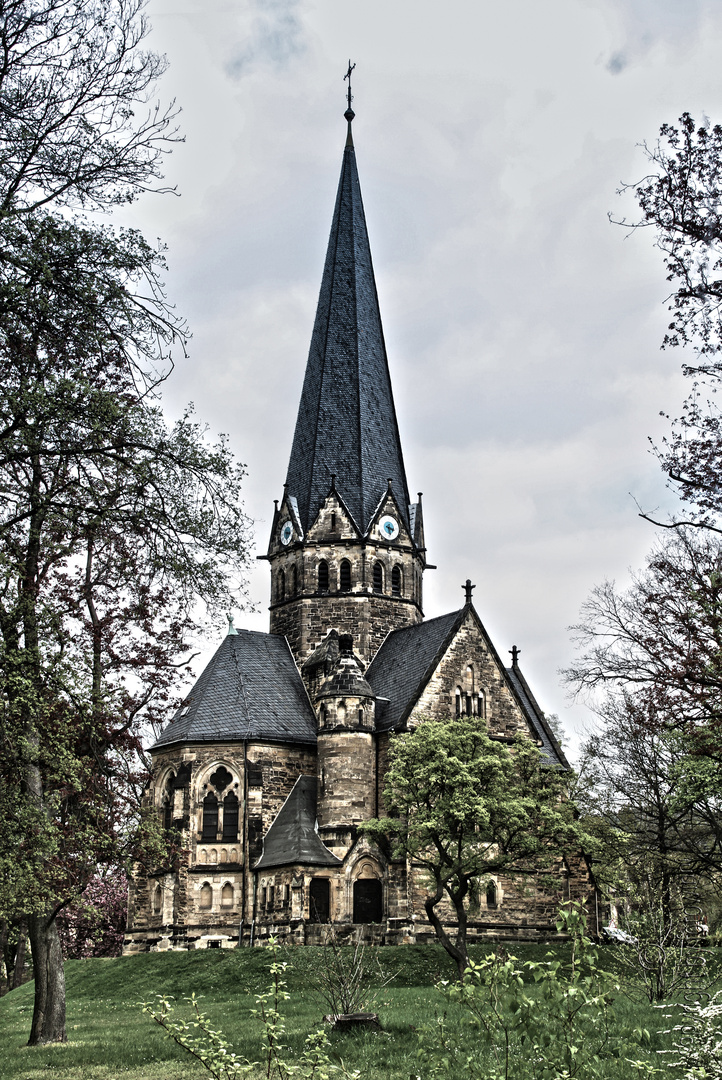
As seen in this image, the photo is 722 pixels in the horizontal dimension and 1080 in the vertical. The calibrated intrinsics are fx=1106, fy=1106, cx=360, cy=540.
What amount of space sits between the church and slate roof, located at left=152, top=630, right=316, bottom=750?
0.07 metres

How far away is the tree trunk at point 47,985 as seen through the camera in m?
18.9

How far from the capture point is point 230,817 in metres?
38.0

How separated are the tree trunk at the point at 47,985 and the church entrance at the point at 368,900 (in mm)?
17024

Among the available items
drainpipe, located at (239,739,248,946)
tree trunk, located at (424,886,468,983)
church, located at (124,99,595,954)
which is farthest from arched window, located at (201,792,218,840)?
tree trunk, located at (424,886,468,983)

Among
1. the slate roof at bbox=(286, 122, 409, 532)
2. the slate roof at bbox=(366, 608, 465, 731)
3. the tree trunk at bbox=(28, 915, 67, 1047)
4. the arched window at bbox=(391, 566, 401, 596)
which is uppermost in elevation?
the slate roof at bbox=(286, 122, 409, 532)

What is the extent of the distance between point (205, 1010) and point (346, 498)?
24.9 m

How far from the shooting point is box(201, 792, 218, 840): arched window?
37.9 metres

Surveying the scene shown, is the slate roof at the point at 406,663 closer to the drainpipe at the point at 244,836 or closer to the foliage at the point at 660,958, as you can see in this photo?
the drainpipe at the point at 244,836

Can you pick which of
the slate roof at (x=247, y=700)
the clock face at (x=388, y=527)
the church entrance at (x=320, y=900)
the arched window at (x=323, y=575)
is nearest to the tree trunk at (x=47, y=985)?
the church entrance at (x=320, y=900)

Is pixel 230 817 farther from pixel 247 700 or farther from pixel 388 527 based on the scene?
pixel 388 527

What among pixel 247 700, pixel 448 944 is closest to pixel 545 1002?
pixel 448 944

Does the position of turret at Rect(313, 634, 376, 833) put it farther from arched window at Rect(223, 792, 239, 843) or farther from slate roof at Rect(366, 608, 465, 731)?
arched window at Rect(223, 792, 239, 843)

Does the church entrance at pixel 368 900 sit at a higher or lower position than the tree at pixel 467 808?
lower

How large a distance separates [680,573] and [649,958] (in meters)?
6.48
